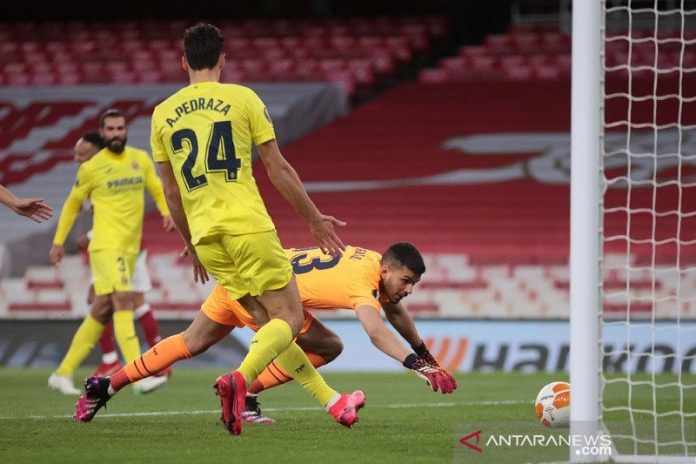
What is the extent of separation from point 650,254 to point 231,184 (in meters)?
9.27

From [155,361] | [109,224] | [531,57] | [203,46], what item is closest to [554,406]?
[155,361]

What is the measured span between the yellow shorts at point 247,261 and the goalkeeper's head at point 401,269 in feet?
3.06

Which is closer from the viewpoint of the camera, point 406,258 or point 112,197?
point 406,258

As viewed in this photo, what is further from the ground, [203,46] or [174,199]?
[203,46]

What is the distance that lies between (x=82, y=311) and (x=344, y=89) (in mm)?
6495

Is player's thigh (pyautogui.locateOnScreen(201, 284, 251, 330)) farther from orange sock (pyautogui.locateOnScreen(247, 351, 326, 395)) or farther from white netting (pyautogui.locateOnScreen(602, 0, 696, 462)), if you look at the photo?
white netting (pyautogui.locateOnScreen(602, 0, 696, 462))

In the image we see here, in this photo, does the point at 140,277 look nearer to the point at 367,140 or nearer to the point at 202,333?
the point at 202,333

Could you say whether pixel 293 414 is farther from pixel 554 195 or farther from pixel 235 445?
pixel 554 195

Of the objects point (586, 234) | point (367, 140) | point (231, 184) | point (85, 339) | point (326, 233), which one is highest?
point (231, 184)

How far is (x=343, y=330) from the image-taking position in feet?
42.4

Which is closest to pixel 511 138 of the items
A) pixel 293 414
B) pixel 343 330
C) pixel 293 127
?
pixel 293 127

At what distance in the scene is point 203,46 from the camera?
5.70 metres

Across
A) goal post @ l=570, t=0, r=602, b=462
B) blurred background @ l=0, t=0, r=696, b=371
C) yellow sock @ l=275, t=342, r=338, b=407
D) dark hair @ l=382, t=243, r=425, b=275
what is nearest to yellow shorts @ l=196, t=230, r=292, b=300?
yellow sock @ l=275, t=342, r=338, b=407

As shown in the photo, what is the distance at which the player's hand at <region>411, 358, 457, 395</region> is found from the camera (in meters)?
6.07
